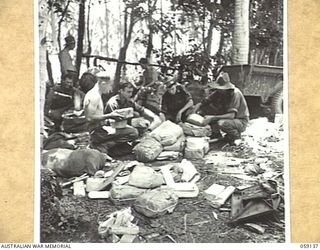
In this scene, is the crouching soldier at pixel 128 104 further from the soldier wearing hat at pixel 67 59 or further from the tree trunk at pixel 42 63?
the tree trunk at pixel 42 63

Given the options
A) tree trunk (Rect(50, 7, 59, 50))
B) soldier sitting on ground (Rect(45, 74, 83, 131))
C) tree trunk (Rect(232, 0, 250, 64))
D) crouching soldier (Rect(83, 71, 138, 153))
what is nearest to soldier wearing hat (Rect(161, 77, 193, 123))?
crouching soldier (Rect(83, 71, 138, 153))

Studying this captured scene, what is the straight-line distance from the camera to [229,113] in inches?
125

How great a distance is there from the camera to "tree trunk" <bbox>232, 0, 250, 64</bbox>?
10.4 ft

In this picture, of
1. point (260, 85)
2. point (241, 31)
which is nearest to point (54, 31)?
point (241, 31)

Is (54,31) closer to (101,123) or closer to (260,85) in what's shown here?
(101,123)

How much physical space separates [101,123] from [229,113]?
0.79m

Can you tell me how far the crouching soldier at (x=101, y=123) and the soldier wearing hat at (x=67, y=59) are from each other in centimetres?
16

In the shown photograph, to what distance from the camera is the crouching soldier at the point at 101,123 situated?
123 inches

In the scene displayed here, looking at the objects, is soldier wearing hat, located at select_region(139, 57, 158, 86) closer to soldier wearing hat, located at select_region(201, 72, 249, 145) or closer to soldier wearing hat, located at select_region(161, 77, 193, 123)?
soldier wearing hat, located at select_region(161, 77, 193, 123)

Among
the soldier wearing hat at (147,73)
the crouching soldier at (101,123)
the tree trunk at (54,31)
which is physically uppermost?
the tree trunk at (54,31)

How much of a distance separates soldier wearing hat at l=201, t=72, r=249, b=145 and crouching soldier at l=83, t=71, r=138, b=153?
0.50m

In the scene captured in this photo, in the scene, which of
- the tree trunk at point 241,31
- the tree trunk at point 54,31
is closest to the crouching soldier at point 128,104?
the tree trunk at point 54,31

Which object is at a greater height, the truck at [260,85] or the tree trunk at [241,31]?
the tree trunk at [241,31]

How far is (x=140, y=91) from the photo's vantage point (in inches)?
125
